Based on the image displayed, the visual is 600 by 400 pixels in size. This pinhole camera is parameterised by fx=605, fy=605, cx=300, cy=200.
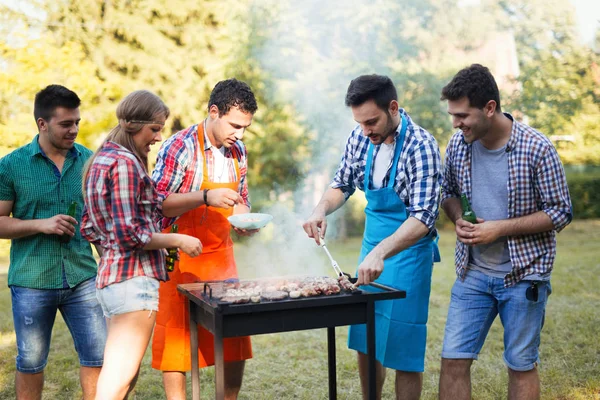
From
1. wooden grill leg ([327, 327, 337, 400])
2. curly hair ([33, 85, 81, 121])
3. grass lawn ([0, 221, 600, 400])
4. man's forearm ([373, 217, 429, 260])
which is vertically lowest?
grass lawn ([0, 221, 600, 400])

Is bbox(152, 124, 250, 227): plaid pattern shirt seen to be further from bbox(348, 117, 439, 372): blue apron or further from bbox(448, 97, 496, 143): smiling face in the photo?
bbox(448, 97, 496, 143): smiling face

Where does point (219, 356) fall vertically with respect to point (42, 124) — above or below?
below

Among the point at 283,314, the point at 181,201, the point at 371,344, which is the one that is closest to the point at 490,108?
the point at 371,344

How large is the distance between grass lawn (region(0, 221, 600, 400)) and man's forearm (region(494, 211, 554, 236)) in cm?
188

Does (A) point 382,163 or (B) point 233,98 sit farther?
(A) point 382,163

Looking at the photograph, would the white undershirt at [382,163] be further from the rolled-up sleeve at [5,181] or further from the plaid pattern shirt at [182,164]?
the rolled-up sleeve at [5,181]

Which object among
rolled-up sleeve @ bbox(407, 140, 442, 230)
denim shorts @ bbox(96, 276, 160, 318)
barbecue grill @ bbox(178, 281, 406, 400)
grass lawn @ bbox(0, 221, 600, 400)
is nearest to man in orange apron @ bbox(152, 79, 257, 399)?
barbecue grill @ bbox(178, 281, 406, 400)

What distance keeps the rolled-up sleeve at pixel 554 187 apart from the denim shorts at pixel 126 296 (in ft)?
6.31

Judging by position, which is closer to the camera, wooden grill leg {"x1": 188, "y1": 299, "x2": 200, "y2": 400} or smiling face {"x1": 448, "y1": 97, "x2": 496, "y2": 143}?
smiling face {"x1": 448, "y1": 97, "x2": 496, "y2": 143}

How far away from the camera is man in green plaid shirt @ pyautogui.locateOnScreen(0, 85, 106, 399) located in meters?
3.20

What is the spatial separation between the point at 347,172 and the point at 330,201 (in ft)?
0.67

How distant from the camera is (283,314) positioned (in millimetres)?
2742

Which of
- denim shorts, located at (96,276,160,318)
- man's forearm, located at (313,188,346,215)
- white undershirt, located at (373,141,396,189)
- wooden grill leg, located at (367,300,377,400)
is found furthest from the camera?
man's forearm, located at (313,188,346,215)

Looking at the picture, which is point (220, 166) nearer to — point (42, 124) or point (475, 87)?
point (42, 124)
